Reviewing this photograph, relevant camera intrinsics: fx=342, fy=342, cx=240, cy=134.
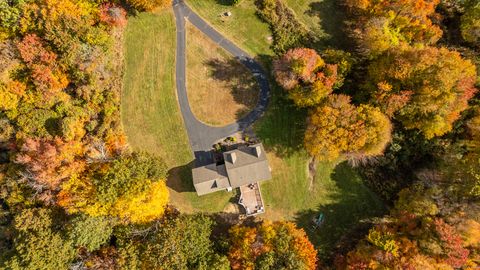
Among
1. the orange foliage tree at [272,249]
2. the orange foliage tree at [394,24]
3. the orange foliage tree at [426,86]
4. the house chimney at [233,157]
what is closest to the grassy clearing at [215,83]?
the house chimney at [233,157]

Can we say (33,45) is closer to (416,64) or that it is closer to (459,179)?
(416,64)

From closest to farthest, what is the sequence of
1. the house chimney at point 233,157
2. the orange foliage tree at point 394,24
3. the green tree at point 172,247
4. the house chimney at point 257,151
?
the green tree at point 172,247
the orange foliage tree at point 394,24
the house chimney at point 233,157
the house chimney at point 257,151

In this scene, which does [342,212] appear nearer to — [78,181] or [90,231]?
[90,231]

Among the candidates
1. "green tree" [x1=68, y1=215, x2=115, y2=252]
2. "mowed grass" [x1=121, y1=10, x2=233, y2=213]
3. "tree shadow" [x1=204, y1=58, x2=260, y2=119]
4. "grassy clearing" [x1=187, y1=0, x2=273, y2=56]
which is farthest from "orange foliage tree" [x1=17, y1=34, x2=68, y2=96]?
"grassy clearing" [x1=187, y1=0, x2=273, y2=56]

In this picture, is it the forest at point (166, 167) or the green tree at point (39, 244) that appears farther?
the forest at point (166, 167)

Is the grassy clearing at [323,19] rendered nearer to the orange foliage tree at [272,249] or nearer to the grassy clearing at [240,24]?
the grassy clearing at [240,24]

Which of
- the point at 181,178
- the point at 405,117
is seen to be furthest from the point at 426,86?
the point at 181,178
